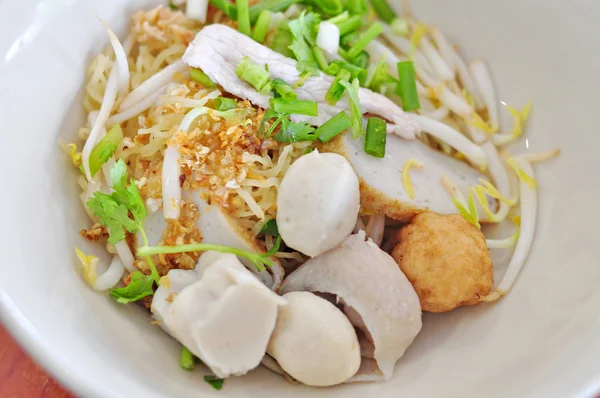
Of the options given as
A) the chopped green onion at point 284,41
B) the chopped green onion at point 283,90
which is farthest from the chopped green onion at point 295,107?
the chopped green onion at point 284,41

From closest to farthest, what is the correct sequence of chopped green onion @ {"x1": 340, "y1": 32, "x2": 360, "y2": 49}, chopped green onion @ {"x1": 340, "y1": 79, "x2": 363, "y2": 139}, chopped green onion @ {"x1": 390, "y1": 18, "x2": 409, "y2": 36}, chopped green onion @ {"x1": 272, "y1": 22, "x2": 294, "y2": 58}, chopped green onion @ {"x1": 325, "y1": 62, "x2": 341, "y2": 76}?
chopped green onion @ {"x1": 340, "y1": 79, "x2": 363, "y2": 139}, chopped green onion @ {"x1": 325, "y1": 62, "x2": 341, "y2": 76}, chopped green onion @ {"x1": 272, "y1": 22, "x2": 294, "y2": 58}, chopped green onion @ {"x1": 340, "y1": 32, "x2": 360, "y2": 49}, chopped green onion @ {"x1": 390, "y1": 18, "x2": 409, "y2": 36}

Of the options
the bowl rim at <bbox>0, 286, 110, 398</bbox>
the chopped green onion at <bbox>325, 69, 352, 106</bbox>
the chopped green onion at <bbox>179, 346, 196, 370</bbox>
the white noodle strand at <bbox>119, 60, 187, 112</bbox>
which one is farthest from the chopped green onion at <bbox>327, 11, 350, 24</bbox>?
the bowl rim at <bbox>0, 286, 110, 398</bbox>

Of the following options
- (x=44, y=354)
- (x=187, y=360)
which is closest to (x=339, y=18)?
(x=187, y=360)

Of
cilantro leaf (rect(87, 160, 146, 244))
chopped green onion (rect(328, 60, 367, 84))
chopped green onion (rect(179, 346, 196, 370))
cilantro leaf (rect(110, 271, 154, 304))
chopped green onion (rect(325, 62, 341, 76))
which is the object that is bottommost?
chopped green onion (rect(179, 346, 196, 370))

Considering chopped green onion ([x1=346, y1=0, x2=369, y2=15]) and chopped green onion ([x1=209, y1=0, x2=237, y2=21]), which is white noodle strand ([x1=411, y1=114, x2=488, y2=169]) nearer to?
chopped green onion ([x1=346, y1=0, x2=369, y2=15])

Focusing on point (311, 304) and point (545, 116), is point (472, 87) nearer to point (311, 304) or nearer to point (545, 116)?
point (545, 116)

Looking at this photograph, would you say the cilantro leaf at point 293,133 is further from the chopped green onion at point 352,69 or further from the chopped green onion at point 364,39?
the chopped green onion at point 364,39

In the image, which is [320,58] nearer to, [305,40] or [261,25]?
[305,40]
